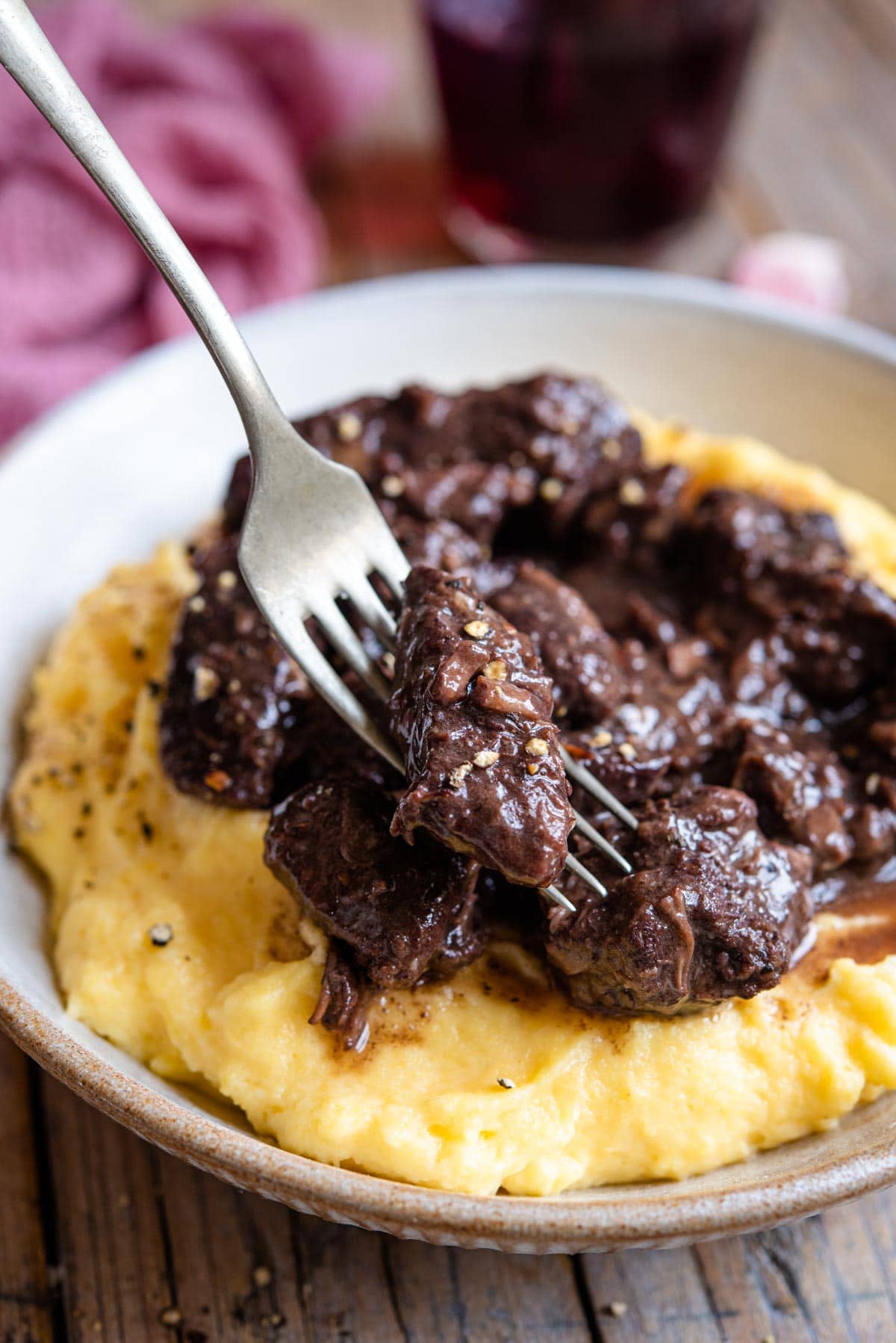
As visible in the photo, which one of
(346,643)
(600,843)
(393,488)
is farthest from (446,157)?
(600,843)

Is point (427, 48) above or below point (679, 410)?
above

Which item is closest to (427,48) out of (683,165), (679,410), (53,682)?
(683,165)

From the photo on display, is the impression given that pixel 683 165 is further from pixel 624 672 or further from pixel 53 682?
pixel 53 682

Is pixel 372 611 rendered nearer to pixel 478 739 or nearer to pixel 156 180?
pixel 478 739

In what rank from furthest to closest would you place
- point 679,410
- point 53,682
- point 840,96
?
point 840,96 → point 679,410 → point 53,682

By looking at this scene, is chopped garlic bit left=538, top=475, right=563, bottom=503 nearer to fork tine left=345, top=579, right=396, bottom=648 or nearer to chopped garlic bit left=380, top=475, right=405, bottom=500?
chopped garlic bit left=380, top=475, right=405, bottom=500

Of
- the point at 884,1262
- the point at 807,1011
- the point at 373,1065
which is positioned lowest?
the point at 884,1262

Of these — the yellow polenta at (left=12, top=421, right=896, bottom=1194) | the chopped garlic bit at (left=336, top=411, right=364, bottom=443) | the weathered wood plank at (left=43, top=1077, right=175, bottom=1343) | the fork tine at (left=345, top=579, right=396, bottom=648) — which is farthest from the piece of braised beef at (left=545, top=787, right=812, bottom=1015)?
the chopped garlic bit at (left=336, top=411, right=364, bottom=443)
